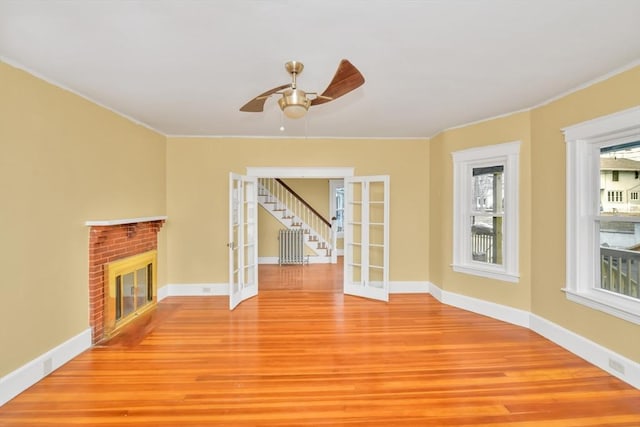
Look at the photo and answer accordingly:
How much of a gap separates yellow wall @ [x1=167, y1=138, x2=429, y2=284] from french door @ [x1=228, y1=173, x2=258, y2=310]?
0.36 metres

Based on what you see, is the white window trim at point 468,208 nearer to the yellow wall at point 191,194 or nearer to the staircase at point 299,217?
the yellow wall at point 191,194

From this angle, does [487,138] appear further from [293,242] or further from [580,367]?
[293,242]

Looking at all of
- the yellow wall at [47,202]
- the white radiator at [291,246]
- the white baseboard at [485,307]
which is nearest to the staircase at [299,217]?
the white radiator at [291,246]

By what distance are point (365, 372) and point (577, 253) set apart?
2.31 metres

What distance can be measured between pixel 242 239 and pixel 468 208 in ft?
10.3

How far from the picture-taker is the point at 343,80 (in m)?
1.91

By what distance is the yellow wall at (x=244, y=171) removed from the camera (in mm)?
4793

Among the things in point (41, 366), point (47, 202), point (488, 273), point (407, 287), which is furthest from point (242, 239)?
point (488, 273)

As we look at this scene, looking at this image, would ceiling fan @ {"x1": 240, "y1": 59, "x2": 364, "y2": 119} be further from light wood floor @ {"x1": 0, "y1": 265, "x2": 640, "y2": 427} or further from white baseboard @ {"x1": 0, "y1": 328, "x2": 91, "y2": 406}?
white baseboard @ {"x1": 0, "y1": 328, "x2": 91, "y2": 406}

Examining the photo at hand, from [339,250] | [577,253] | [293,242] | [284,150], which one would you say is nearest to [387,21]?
[577,253]

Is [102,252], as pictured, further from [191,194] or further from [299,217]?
[299,217]

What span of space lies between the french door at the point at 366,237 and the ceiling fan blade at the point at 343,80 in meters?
2.64

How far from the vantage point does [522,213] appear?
11.9 feet

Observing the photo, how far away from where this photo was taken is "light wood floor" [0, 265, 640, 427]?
213 cm
